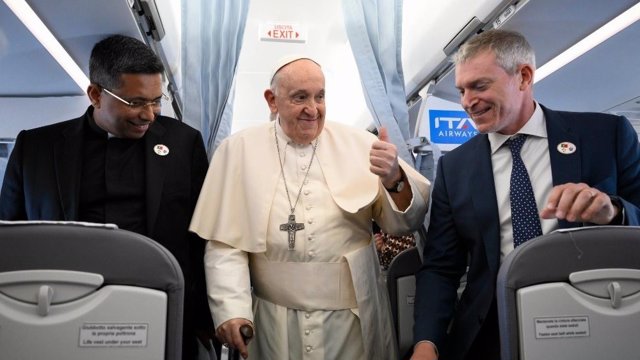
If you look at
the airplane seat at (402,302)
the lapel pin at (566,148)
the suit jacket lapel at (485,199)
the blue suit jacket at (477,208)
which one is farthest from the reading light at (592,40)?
the airplane seat at (402,302)

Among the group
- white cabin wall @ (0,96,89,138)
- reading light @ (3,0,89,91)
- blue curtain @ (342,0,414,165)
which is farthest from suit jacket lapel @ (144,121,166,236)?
white cabin wall @ (0,96,89,138)

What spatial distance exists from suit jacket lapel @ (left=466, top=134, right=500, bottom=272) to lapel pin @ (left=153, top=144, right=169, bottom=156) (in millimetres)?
1401

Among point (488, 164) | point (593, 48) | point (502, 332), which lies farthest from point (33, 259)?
point (593, 48)

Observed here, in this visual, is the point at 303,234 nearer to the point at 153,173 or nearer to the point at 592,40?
the point at 153,173

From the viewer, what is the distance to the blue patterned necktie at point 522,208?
2070mm

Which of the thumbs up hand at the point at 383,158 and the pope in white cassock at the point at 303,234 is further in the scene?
the pope in white cassock at the point at 303,234

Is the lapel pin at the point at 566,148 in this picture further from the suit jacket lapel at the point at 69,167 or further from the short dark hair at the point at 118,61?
the suit jacket lapel at the point at 69,167

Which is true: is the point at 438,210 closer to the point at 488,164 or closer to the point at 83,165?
the point at 488,164

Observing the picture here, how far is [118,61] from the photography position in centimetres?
237

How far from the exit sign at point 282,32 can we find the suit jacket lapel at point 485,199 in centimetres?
355

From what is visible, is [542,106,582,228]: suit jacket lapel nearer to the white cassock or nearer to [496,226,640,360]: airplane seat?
[496,226,640,360]: airplane seat

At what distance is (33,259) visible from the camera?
4.90 ft

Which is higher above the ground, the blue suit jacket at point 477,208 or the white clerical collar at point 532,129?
the white clerical collar at point 532,129

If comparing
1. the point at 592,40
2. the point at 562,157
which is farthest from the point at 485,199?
the point at 592,40
